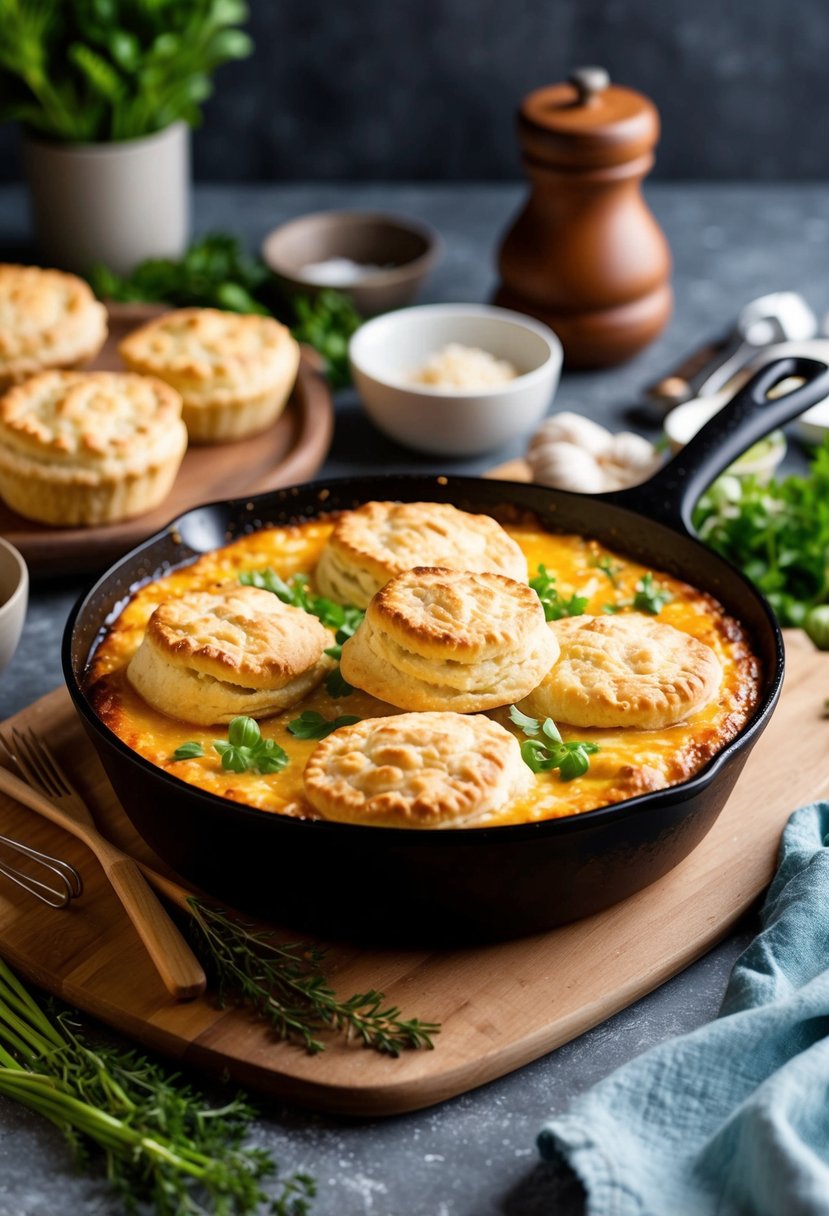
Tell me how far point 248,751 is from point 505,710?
0.56 m

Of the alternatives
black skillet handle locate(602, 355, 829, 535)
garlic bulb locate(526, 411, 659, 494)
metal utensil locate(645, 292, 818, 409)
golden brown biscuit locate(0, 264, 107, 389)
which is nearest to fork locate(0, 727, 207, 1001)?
black skillet handle locate(602, 355, 829, 535)

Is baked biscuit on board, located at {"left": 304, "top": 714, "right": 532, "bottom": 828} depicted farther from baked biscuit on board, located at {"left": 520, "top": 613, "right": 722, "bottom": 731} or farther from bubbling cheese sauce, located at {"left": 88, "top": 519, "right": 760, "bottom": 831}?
baked biscuit on board, located at {"left": 520, "top": 613, "right": 722, "bottom": 731}

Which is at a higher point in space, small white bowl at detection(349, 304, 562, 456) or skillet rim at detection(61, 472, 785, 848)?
skillet rim at detection(61, 472, 785, 848)

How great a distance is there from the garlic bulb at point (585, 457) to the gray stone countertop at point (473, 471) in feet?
1.59

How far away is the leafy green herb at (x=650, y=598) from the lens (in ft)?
11.7

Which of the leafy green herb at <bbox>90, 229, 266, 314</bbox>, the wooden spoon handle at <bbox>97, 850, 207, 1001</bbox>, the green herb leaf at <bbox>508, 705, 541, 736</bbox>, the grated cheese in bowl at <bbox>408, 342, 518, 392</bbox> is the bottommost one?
the leafy green herb at <bbox>90, 229, 266, 314</bbox>

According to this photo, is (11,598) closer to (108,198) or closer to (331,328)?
(331,328)

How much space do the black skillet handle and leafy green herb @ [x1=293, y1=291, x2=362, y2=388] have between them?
1.80m

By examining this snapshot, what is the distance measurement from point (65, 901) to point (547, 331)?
295 centimetres

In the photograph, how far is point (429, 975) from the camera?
2873mm

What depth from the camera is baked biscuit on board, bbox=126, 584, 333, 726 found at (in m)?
3.08

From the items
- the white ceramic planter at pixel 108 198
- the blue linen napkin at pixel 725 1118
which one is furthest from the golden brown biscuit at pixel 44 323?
the blue linen napkin at pixel 725 1118

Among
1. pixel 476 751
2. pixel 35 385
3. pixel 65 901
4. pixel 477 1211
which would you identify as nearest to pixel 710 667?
pixel 476 751

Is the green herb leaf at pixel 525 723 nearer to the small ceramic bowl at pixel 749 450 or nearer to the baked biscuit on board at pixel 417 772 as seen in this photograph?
the baked biscuit on board at pixel 417 772
